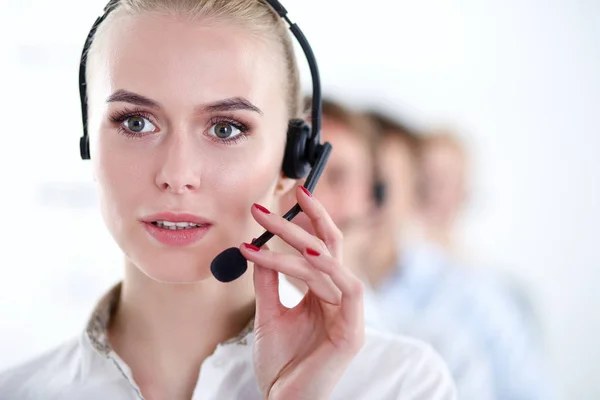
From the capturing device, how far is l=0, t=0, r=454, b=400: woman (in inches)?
42.3

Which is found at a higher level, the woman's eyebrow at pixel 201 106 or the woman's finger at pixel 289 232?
the woman's eyebrow at pixel 201 106

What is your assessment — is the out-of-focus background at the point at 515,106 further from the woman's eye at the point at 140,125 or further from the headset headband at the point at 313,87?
the woman's eye at the point at 140,125

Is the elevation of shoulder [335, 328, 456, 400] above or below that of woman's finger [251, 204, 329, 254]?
below

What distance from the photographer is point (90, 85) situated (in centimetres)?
124

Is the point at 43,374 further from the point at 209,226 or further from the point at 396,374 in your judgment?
the point at 396,374

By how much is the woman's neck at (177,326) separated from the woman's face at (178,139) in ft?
0.38

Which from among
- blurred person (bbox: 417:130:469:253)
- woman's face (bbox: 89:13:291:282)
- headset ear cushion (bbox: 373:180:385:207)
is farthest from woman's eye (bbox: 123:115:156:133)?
blurred person (bbox: 417:130:469:253)

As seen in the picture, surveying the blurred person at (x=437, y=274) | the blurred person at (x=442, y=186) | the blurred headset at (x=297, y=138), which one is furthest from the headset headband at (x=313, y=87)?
the blurred person at (x=442, y=186)

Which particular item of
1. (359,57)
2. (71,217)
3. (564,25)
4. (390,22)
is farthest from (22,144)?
(564,25)

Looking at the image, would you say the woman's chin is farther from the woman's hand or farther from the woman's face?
the woman's hand

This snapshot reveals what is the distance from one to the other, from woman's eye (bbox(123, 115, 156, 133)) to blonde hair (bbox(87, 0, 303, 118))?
172 mm

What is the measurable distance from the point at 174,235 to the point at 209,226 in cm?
6

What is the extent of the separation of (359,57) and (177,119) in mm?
3111

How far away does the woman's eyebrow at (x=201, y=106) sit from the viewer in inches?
43.9
